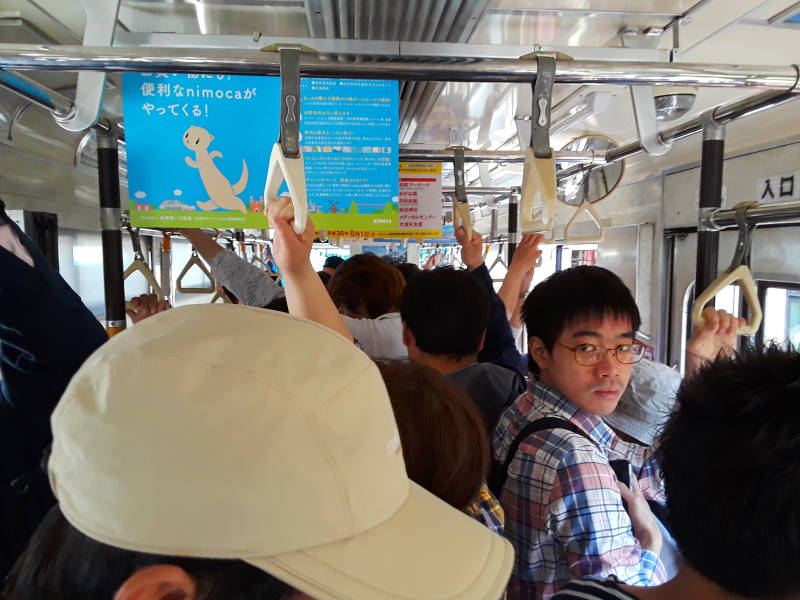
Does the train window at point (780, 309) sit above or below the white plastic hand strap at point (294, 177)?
below

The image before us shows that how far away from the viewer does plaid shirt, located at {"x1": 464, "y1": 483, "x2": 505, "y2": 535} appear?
1.12m

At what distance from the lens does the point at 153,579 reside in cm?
52

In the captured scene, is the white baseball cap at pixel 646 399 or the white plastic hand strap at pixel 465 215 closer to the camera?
the white baseball cap at pixel 646 399

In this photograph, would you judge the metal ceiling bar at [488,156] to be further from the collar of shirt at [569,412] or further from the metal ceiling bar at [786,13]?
the collar of shirt at [569,412]

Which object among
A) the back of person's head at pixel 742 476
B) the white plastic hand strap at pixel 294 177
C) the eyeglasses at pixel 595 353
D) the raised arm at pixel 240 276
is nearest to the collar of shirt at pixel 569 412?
the eyeglasses at pixel 595 353

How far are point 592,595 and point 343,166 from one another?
1691mm

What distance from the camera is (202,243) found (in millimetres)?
2197

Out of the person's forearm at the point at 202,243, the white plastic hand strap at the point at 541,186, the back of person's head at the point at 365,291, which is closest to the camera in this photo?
the white plastic hand strap at the point at 541,186

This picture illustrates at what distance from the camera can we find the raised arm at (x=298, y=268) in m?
1.22

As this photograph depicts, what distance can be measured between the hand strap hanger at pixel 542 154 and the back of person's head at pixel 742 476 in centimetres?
56

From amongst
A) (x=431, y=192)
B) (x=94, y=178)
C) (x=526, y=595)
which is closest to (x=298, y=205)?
(x=526, y=595)

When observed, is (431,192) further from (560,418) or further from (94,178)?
(94,178)

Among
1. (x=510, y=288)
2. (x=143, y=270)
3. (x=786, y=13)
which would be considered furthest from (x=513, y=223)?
(x=143, y=270)

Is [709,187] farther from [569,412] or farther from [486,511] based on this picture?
[486,511]
